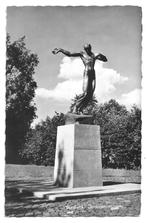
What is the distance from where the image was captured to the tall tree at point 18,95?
13.0m

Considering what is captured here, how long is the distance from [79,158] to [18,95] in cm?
648

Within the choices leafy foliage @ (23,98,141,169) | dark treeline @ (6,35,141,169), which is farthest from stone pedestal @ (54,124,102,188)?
leafy foliage @ (23,98,141,169)

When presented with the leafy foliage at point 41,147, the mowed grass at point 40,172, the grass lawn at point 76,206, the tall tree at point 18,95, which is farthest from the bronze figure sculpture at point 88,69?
the leafy foliage at point 41,147

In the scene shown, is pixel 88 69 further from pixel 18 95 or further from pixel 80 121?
pixel 18 95

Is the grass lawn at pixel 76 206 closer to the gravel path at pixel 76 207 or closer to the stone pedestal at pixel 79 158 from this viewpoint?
the gravel path at pixel 76 207

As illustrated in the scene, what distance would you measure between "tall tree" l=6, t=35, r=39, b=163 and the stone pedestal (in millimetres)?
3758

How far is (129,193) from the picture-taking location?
7.67 meters

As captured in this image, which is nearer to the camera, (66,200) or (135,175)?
(66,200)

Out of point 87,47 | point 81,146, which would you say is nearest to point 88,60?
A: point 87,47

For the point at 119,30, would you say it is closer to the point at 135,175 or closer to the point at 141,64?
the point at 141,64

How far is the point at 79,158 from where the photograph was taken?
27.4 ft

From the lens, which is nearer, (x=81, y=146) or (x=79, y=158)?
(x=79, y=158)
